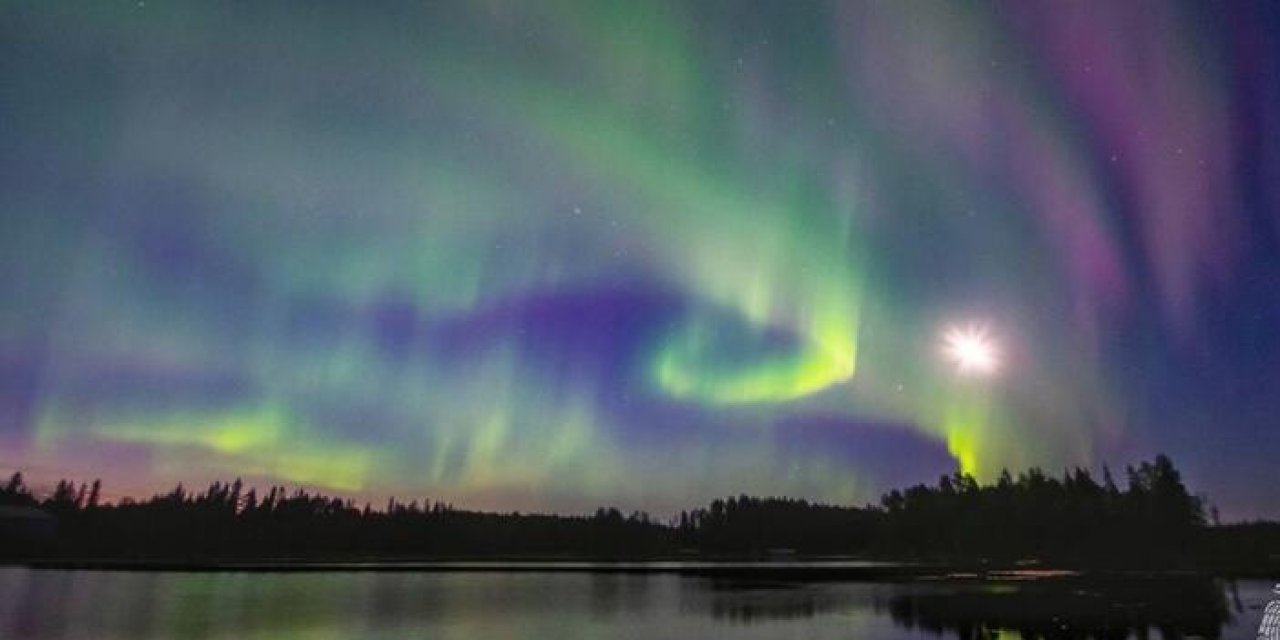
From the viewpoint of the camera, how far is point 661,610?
230 ft

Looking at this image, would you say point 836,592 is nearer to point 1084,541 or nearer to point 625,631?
point 625,631

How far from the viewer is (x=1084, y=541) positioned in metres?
178

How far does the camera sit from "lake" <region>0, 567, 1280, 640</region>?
51562 mm

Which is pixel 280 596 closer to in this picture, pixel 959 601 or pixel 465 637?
pixel 465 637

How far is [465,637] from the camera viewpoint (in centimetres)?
4931

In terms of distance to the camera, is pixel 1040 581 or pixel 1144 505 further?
pixel 1144 505

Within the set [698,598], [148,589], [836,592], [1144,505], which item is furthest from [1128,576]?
[148,589]

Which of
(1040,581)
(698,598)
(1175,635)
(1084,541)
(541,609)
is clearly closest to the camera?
(1175,635)

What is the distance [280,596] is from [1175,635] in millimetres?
83055

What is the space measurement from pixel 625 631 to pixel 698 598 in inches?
1290

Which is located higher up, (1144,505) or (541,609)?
(1144,505)

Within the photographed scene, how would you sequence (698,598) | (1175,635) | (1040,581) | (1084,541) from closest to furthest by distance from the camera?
1. (1175,635)
2. (698,598)
3. (1040,581)
4. (1084,541)

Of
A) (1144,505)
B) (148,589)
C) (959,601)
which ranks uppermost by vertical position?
(1144,505)

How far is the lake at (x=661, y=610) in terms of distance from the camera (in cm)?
5156
